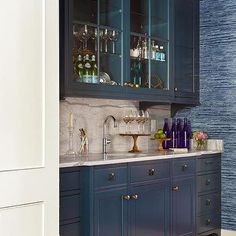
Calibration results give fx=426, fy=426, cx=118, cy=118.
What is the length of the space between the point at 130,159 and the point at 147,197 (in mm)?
373

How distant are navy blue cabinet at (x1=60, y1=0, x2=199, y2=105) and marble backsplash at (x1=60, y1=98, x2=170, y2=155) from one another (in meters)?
0.28

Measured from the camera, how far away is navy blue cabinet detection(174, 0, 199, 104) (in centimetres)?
409

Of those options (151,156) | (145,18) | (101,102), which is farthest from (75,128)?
(145,18)

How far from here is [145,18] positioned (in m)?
3.77

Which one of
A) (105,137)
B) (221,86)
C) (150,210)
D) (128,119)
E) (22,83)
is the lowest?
(150,210)

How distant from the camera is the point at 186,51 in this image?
424cm

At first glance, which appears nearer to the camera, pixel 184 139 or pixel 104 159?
pixel 104 159

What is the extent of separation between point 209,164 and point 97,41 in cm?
168

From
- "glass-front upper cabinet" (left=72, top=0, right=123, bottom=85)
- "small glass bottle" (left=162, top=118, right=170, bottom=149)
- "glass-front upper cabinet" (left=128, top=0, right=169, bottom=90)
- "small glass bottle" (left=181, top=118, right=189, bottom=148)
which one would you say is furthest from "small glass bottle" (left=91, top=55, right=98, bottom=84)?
"small glass bottle" (left=181, top=118, right=189, bottom=148)

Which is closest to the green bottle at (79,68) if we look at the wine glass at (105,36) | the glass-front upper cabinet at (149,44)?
the wine glass at (105,36)

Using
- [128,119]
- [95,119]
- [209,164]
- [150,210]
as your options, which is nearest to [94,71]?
[95,119]

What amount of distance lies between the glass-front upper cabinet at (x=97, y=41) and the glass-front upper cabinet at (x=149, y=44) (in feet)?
0.55

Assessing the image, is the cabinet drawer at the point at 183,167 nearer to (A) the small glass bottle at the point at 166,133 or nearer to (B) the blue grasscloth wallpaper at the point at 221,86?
(A) the small glass bottle at the point at 166,133

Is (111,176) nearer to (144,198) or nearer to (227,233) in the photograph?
(144,198)
